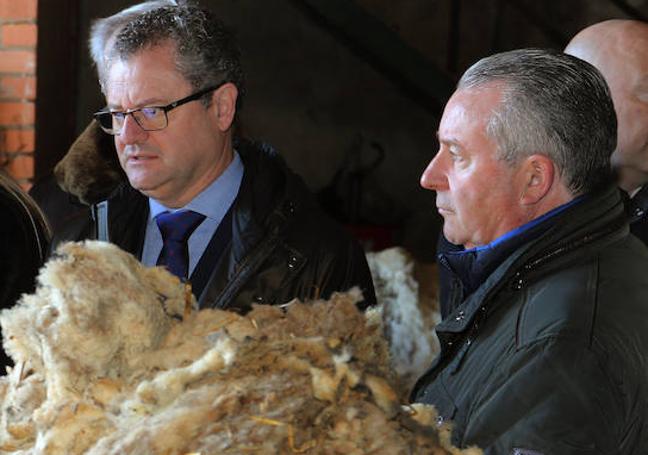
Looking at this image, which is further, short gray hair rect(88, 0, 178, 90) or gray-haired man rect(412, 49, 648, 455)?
short gray hair rect(88, 0, 178, 90)

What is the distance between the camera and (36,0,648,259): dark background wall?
7.14 m

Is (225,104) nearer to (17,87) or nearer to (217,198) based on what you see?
(217,198)

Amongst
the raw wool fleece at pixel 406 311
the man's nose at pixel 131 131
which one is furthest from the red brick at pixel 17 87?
the man's nose at pixel 131 131

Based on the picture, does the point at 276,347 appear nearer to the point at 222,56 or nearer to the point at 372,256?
the point at 222,56

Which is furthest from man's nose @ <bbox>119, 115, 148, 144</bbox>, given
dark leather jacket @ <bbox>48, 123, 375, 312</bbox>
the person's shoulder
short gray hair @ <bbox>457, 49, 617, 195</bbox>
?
the person's shoulder

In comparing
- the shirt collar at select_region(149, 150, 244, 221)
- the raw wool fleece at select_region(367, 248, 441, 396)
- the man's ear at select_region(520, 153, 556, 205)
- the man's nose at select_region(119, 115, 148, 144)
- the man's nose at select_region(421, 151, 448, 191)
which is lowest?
the raw wool fleece at select_region(367, 248, 441, 396)

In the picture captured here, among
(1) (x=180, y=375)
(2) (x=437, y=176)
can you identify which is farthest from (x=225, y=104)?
(1) (x=180, y=375)

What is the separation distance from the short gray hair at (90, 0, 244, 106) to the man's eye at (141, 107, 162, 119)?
0.35 ft

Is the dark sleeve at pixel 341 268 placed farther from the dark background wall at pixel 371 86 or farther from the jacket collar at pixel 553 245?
the dark background wall at pixel 371 86

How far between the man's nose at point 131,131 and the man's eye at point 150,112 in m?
0.03

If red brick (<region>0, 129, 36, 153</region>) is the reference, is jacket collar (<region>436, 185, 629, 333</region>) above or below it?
above

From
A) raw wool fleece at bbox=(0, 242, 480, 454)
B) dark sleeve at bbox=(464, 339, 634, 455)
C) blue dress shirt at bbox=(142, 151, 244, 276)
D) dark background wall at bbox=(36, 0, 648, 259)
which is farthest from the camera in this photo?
dark background wall at bbox=(36, 0, 648, 259)

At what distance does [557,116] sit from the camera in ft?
5.07

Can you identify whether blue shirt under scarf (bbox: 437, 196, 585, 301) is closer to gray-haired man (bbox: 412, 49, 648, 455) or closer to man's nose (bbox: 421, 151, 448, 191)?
gray-haired man (bbox: 412, 49, 648, 455)
